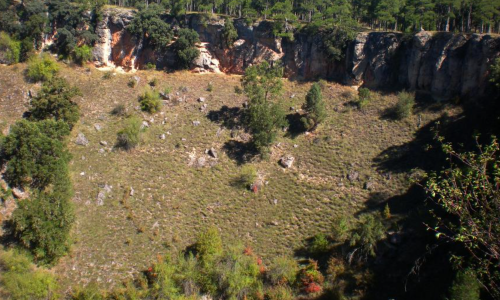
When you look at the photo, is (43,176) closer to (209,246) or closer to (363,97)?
(209,246)

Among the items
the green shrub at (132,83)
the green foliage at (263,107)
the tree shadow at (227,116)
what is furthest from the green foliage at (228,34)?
the green shrub at (132,83)

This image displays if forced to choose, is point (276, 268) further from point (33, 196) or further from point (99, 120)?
point (99, 120)

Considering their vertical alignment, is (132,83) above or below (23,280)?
above

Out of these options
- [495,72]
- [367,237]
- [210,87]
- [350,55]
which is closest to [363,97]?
[350,55]

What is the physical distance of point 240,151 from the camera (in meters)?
35.9

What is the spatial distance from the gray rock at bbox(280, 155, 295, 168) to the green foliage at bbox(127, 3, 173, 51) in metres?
24.3

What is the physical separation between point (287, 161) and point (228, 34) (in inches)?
874

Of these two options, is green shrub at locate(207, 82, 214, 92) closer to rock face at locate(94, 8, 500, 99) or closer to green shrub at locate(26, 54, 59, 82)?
rock face at locate(94, 8, 500, 99)

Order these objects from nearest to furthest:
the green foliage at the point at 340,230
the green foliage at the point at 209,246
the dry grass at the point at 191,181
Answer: the green foliage at the point at 209,246 < the green foliage at the point at 340,230 < the dry grass at the point at 191,181

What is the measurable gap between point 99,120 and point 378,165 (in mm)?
28857

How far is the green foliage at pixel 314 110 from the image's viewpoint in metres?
36.9

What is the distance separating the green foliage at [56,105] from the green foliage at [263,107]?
18.0m

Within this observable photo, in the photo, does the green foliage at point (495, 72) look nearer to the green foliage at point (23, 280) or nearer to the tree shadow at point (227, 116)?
the tree shadow at point (227, 116)

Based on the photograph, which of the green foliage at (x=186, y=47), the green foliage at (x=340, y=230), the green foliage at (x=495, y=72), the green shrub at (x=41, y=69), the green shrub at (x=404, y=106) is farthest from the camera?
the green foliage at (x=186, y=47)
